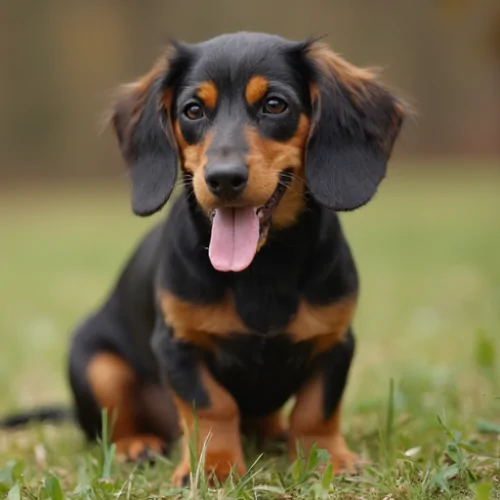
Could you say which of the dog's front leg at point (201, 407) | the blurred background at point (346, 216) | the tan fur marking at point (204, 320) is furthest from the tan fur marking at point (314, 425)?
the blurred background at point (346, 216)

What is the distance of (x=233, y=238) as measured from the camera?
300 cm

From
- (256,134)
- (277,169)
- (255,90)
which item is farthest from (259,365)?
(255,90)

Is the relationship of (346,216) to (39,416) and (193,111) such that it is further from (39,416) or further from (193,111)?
(193,111)

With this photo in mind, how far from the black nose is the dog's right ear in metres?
0.43

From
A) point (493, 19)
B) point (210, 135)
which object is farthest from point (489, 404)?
point (493, 19)

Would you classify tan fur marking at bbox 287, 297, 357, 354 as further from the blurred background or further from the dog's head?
the blurred background

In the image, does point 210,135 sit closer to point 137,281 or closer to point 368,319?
point 137,281

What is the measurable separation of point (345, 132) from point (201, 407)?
0.98 metres

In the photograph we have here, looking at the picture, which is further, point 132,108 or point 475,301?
point 475,301

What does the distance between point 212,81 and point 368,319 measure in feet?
12.1

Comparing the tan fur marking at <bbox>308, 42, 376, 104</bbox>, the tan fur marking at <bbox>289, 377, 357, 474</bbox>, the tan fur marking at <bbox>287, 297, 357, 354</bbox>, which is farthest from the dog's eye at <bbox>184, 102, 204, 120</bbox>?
the tan fur marking at <bbox>289, 377, 357, 474</bbox>

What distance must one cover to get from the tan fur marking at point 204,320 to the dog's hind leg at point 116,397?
0.79m

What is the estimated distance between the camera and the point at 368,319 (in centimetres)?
654

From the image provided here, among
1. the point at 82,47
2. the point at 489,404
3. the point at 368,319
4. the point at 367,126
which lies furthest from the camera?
the point at 82,47
